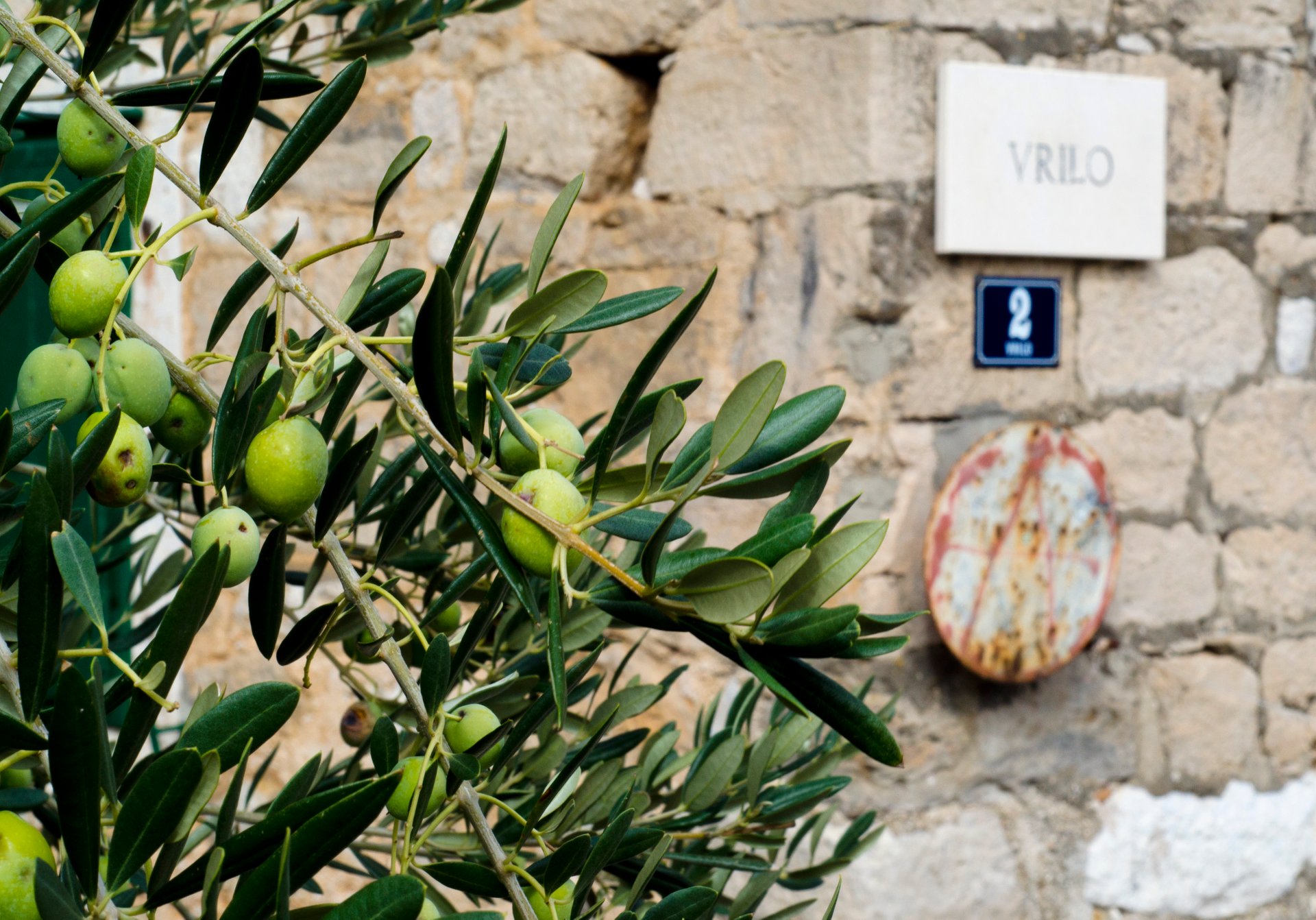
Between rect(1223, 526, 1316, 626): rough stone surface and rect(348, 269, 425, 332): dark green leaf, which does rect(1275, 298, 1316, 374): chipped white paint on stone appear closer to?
rect(1223, 526, 1316, 626): rough stone surface

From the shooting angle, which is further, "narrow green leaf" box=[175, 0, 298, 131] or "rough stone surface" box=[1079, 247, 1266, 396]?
"rough stone surface" box=[1079, 247, 1266, 396]

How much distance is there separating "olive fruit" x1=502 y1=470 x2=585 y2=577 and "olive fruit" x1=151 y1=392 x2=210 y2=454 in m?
0.20

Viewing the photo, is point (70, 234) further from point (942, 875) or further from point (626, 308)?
point (942, 875)

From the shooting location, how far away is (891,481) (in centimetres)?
195

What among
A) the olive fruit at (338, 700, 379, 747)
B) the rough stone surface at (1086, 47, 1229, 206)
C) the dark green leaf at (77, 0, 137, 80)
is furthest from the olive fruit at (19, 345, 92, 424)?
the rough stone surface at (1086, 47, 1229, 206)

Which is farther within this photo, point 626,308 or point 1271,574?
point 1271,574

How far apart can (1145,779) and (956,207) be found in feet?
3.42

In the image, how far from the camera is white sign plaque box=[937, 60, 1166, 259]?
191 centimetres

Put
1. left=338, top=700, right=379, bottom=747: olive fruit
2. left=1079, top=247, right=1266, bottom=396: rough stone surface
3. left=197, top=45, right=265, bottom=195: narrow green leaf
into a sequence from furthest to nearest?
1. left=1079, top=247, right=1266, bottom=396: rough stone surface
2. left=338, top=700, right=379, bottom=747: olive fruit
3. left=197, top=45, right=265, bottom=195: narrow green leaf

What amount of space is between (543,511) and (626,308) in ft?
0.51

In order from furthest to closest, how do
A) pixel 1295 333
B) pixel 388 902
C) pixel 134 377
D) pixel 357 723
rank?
pixel 1295 333 < pixel 357 723 < pixel 134 377 < pixel 388 902

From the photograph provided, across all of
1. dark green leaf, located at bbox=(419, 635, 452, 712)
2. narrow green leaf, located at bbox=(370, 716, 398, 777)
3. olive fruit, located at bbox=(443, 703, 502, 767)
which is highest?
dark green leaf, located at bbox=(419, 635, 452, 712)

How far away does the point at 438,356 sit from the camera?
1.42ft

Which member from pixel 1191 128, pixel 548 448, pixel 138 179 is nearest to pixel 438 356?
pixel 548 448
